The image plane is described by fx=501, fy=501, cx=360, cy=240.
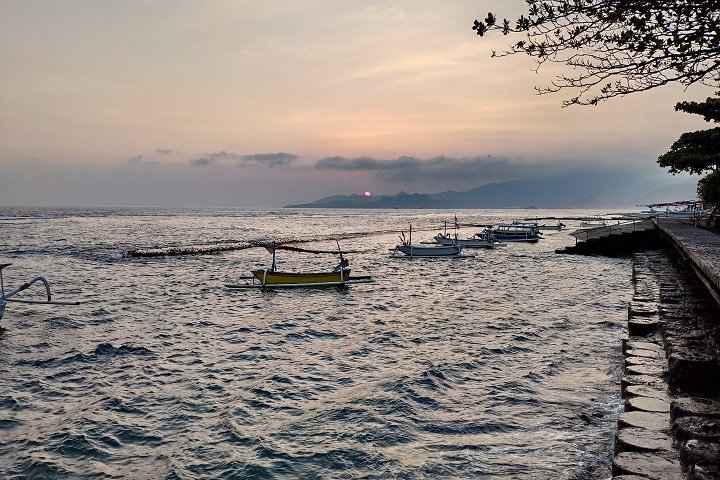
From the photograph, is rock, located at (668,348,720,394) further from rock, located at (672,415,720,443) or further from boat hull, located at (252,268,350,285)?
boat hull, located at (252,268,350,285)

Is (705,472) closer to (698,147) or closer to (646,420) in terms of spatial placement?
(646,420)

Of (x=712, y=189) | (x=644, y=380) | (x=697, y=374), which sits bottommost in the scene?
(x=644, y=380)

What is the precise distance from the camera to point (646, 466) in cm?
678

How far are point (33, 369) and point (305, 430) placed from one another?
34.8 feet

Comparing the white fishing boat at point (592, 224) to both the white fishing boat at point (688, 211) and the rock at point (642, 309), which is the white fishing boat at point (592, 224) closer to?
the white fishing boat at point (688, 211)

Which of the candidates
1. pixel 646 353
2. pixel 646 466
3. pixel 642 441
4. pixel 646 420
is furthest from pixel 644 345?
pixel 646 466

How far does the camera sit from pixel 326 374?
15.4 metres

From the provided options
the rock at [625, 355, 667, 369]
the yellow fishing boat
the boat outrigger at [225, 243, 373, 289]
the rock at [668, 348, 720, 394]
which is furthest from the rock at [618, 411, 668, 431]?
the yellow fishing boat

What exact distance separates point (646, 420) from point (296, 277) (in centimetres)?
2624

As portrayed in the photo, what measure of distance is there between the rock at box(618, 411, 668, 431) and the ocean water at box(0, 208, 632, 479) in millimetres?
1010

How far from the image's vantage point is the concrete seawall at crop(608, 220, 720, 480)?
670 centimetres

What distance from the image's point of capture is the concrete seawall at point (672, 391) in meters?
6.70

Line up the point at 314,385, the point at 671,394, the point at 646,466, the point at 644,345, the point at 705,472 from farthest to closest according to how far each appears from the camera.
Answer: the point at 314,385
the point at 644,345
the point at 671,394
the point at 646,466
the point at 705,472

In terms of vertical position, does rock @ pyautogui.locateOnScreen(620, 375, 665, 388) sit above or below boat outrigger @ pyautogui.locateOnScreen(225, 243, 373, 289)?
above
